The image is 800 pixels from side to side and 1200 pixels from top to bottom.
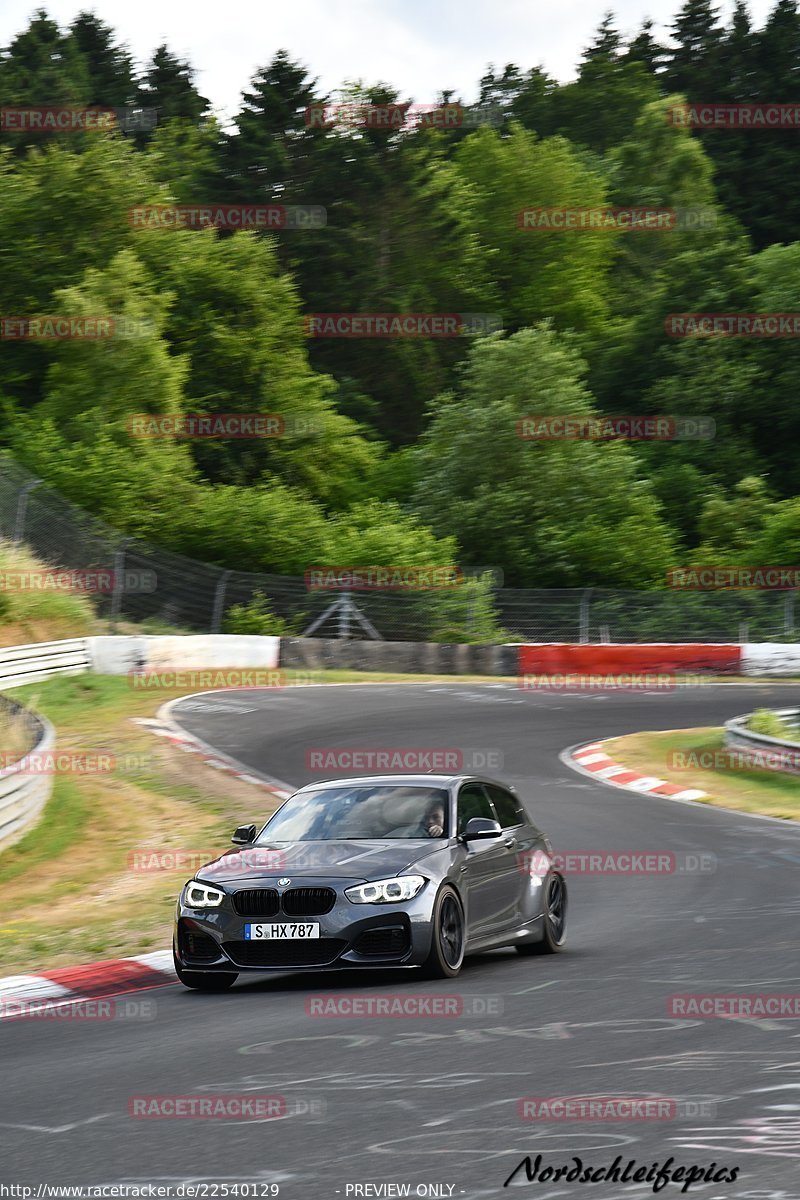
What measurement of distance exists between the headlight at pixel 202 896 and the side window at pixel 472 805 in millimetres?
1664

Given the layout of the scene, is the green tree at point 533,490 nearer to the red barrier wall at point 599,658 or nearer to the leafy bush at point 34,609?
the red barrier wall at point 599,658

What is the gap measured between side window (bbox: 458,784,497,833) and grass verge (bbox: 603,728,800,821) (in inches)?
332

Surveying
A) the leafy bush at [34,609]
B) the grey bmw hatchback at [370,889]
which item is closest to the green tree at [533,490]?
the leafy bush at [34,609]

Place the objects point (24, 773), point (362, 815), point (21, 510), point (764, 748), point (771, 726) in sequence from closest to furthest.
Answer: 1. point (362, 815)
2. point (24, 773)
3. point (764, 748)
4. point (771, 726)
5. point (21, 510)

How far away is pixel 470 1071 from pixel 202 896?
3040mm

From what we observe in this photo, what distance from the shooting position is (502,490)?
47.3 metres

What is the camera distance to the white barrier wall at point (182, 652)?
2944 centimetres

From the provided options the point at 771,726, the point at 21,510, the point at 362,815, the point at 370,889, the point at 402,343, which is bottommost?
the point at 771,726

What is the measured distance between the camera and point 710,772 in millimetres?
22047

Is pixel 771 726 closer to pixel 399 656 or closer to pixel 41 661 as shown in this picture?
pixel 399 656

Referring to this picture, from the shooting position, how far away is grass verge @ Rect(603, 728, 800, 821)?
19.6 m

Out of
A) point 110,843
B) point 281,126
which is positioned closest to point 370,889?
point 110,843

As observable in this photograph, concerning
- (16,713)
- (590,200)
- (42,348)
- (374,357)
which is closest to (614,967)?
(16,713)

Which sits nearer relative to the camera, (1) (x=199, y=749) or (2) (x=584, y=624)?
(1) (x=199, y=749)
